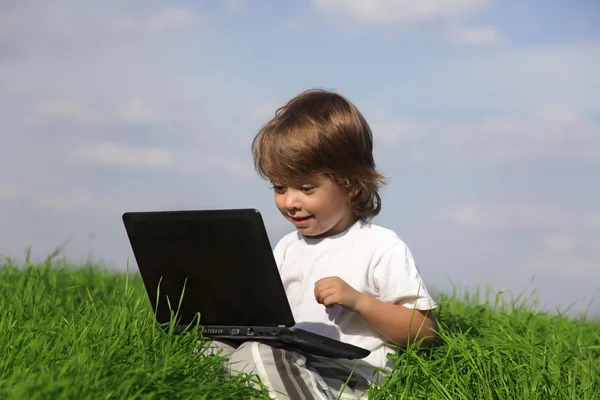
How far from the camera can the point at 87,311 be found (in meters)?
3.78

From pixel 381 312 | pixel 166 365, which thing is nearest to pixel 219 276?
pixel 166 365

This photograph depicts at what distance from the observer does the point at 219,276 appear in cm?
322

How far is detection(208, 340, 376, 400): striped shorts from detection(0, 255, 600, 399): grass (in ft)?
0.21

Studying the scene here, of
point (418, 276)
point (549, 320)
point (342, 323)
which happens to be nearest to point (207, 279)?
point (342, 323)

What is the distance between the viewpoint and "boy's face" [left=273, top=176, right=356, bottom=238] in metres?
3.55

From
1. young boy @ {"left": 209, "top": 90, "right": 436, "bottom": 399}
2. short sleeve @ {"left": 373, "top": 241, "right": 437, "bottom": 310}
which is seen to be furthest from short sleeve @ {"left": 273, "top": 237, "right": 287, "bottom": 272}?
short sleeve @ {"left": 373, "top": 241, "right": 437, "bottom": 310}

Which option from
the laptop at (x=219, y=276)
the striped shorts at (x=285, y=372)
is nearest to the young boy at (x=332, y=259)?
the striped shorts at (x=285, y=372)

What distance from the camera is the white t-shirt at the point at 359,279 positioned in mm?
3416

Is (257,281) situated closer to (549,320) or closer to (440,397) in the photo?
(440,397)

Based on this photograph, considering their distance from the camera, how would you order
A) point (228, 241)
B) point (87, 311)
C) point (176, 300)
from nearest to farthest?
point (228, 241) → point (176, 300) → point (87, 311)

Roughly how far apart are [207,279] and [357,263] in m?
0.72

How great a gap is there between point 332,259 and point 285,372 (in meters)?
0.68

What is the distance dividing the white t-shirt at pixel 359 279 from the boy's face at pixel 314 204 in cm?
10

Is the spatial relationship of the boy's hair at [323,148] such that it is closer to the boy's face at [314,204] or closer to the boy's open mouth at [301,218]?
the boy's face at [314,204]
